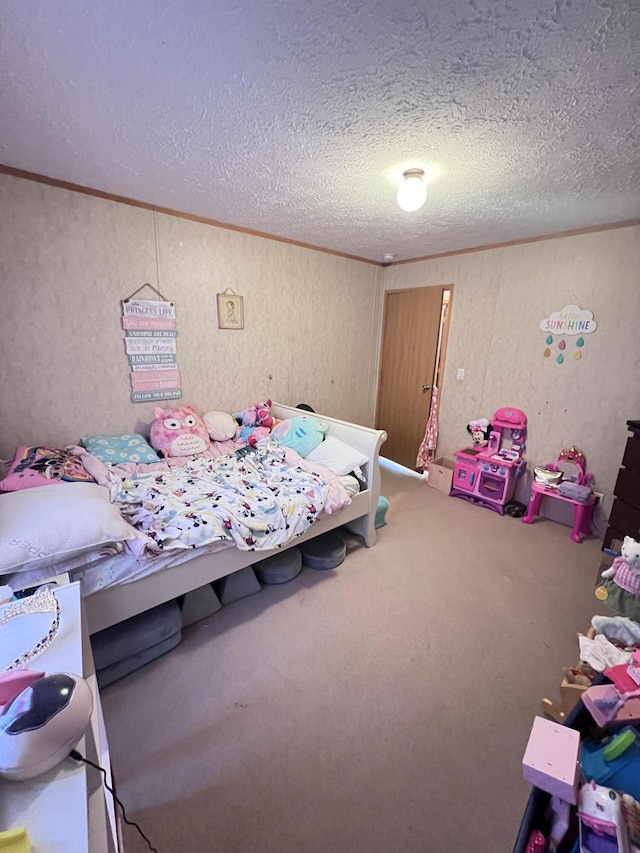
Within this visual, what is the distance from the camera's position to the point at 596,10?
941mm

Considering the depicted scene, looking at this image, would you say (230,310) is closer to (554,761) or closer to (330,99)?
(330,99)

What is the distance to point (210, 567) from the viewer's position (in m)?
1.74

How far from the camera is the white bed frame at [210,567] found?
4.80 feet

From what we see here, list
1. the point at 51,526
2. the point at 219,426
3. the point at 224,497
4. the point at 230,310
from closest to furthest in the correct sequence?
the point at 51,526 < the point at 224,497 < the point at 219,426 < the point at 230,310

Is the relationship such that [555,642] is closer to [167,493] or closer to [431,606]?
[431,606]

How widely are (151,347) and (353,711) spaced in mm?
2565

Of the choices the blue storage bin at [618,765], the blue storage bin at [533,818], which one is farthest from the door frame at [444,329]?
the blue storage bin at [533,818]

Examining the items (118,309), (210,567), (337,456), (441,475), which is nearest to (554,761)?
(210,567)

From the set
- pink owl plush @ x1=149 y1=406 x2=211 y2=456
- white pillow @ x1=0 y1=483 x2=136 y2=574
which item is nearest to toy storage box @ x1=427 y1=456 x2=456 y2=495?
pink owl plush @ x1=149 y1=406 x2=211 y2=456

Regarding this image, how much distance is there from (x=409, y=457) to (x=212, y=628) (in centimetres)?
287

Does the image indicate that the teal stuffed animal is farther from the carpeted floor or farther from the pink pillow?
the pink pillow

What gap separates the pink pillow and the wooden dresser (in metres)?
3.30

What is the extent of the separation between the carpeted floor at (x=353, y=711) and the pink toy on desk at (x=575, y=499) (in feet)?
1.67

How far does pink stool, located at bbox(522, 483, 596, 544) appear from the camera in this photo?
8.76 ft
